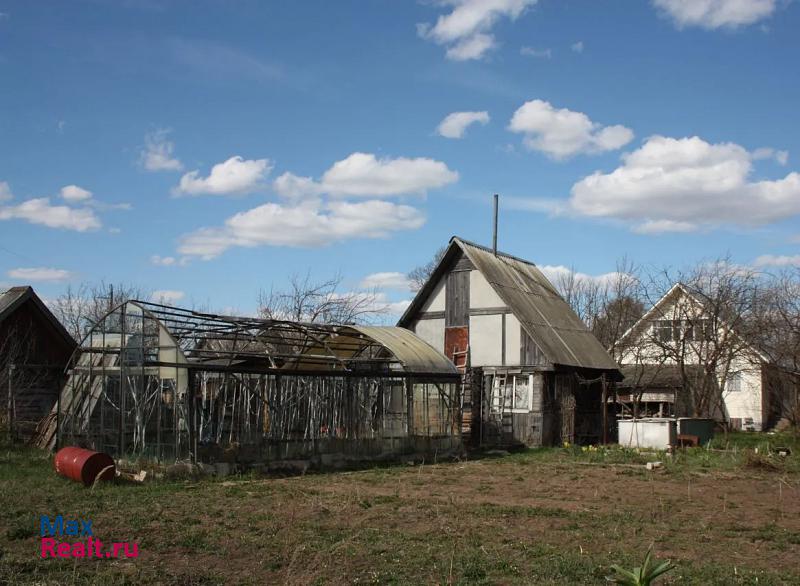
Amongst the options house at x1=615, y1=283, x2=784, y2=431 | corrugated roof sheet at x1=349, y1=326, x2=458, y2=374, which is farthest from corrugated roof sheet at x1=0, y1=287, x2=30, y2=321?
house at x1=615, y1=283, x2=784, y2=431

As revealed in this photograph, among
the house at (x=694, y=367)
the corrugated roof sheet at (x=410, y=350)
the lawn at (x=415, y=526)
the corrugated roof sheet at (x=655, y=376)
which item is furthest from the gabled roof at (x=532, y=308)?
the lawn at (x=415, y=526)

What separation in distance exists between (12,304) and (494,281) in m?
15.2

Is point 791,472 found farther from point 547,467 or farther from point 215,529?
point 215,529

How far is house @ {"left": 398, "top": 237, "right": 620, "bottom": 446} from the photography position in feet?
85.4

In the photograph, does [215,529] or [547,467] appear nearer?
[215,529]

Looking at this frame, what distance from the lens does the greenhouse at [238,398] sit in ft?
57.0

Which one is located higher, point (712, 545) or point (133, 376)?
point (133, 376)

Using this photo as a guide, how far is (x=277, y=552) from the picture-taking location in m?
9.53

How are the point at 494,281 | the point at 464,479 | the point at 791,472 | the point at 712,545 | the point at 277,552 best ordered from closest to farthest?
the point at 277,552, the point at 712,545, the point at 464,479, the point at 791,472, the point at 494,281

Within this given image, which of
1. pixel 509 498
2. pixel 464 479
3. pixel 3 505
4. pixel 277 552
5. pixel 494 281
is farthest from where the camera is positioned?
pixel 494 281

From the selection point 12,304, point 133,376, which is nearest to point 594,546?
point 133,376

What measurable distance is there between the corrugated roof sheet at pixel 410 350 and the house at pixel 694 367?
10.6 metres

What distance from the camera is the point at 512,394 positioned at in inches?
1045

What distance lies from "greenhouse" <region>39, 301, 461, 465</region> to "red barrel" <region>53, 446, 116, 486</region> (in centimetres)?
178
